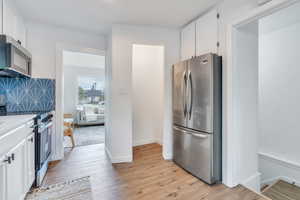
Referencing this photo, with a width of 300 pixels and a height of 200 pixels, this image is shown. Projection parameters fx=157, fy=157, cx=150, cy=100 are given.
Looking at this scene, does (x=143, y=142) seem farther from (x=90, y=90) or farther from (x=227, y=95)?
(x=90, y=90)

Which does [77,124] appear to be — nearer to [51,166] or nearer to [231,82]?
[51,166]

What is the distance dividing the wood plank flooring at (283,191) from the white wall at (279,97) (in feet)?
0.56

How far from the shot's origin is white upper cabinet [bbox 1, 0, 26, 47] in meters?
1.92

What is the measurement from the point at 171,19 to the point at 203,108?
1628mm

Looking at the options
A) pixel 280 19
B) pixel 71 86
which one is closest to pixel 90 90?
pixel 71 86

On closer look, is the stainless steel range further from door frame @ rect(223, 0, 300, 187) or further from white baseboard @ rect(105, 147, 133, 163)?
door frame @ rect(223, 0, 300, 187)

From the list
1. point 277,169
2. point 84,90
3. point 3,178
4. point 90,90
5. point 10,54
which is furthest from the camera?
point 90,90

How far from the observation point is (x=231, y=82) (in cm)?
202

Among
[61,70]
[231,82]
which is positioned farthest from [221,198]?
[61,70]

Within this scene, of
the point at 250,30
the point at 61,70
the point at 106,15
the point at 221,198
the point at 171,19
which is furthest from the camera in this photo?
the point at 61,70

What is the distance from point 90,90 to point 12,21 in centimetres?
472

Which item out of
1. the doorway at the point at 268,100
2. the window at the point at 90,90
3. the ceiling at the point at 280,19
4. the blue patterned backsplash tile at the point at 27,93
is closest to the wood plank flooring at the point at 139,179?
the doorway at the point at 268,100

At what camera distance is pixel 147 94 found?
398cm

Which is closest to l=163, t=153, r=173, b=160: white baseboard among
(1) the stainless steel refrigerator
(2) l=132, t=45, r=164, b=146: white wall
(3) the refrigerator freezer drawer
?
(3) the refrigerator freezer drawer
